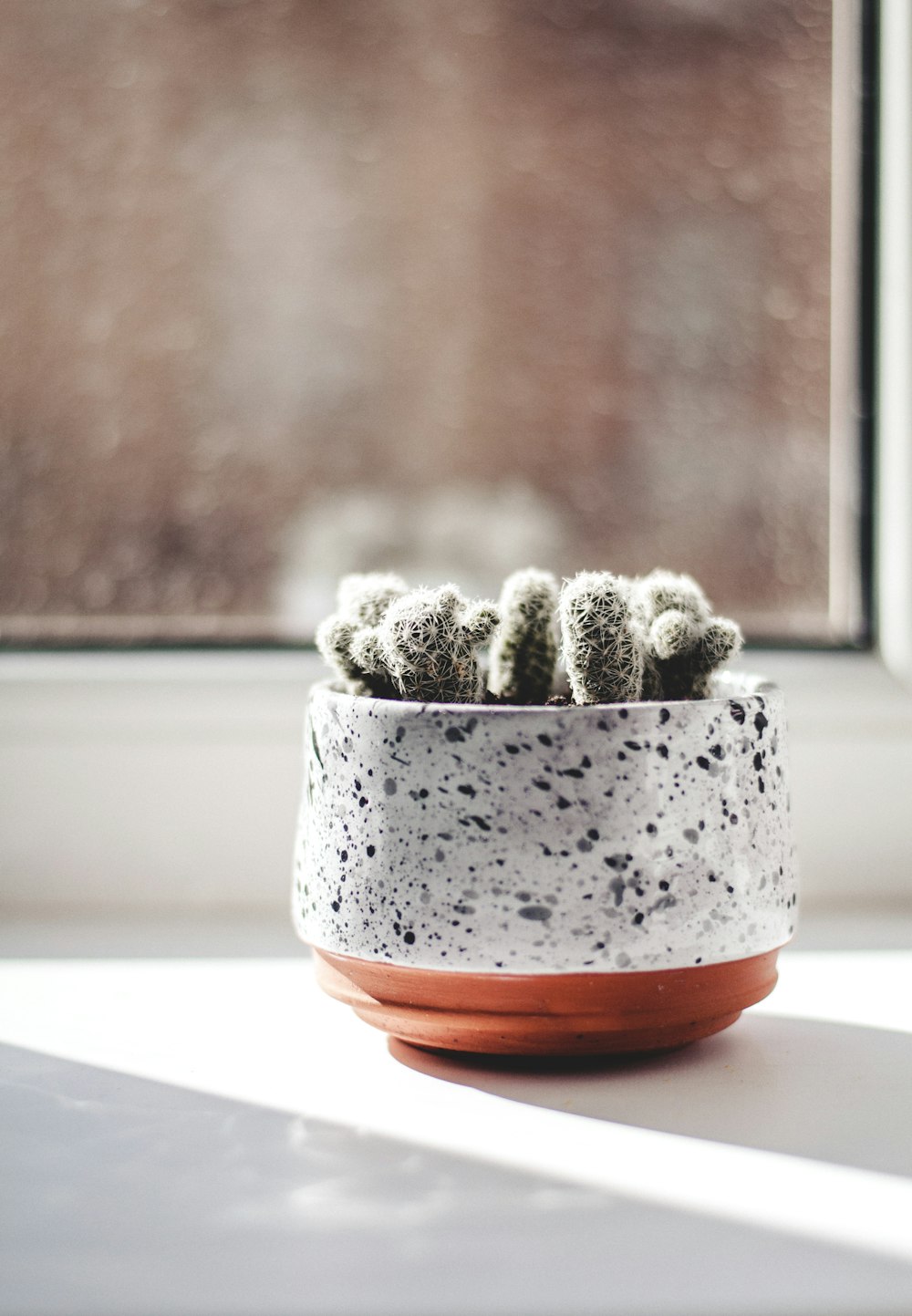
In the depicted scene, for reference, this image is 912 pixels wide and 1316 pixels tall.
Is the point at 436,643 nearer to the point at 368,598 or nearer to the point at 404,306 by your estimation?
the point at 368,598

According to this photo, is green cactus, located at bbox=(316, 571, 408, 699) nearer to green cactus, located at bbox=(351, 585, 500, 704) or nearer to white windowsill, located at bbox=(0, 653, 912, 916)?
green cactus, located at bbox=(351, 585, 500, 704)

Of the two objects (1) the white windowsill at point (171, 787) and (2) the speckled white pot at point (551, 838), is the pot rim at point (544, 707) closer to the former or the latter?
(2) the speckled white pot at point (551, 838)

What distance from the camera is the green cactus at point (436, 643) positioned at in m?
0.40

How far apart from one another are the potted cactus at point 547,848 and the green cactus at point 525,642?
0.07m

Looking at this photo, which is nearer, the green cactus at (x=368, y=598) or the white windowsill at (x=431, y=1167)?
the white windowsill at (x=431, y=1167)

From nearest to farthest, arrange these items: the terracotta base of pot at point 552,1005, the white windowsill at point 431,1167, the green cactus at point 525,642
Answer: the white windowsill at point 431,1167
the terracotta base of pot at point 552,1005
the green cactus at point 525,642

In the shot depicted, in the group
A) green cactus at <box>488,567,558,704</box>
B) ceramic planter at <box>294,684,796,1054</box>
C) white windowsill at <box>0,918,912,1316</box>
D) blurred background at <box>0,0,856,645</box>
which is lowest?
white windowsill at <box>0,918,912,1316</box>

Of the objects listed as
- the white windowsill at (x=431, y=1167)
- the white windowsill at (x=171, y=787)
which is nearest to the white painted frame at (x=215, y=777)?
the white windowsill at (x=171, y=787)

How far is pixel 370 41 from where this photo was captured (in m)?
0.78

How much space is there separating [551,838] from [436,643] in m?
0.09

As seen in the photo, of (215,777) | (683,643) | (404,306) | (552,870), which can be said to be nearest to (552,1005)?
(552,870)

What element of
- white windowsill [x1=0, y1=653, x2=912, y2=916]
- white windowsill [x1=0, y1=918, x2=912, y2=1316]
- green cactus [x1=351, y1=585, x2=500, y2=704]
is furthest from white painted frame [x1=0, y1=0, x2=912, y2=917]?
green cactus [x1=351, y1=585, x2=500, y2=704]

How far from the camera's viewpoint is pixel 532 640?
506 millimetres

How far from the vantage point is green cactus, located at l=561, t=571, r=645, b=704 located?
0.40 meters
